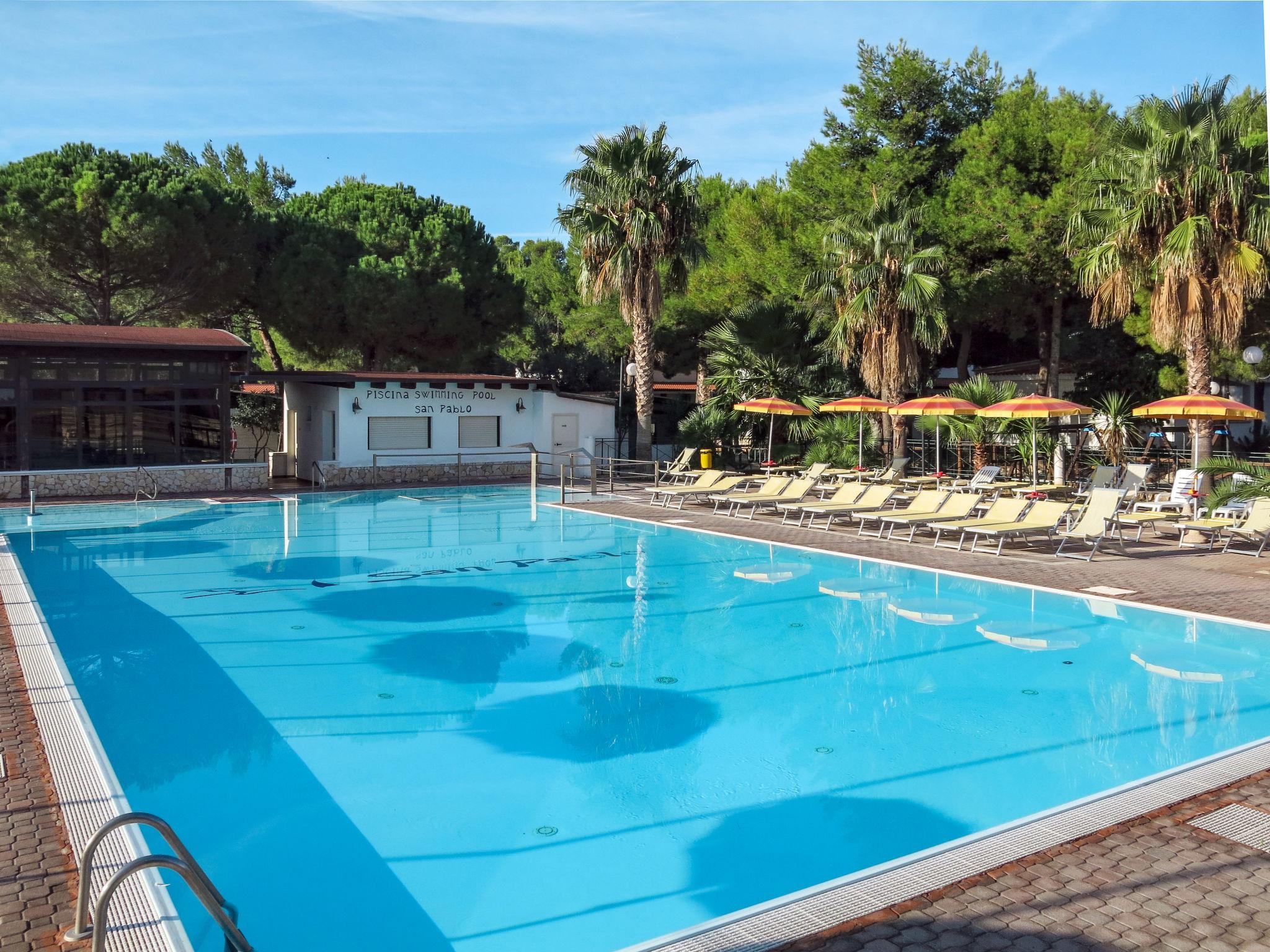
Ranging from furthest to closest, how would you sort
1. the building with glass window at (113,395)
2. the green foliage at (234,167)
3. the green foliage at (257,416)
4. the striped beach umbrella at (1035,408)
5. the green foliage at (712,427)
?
the green foliage at (234,167) < the green foliage at (257,416) < the green foliage at (712,427) < the building with glass window at (113,395) < the striped beach umbrella at (1035,408)

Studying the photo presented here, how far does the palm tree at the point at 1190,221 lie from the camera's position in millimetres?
17797

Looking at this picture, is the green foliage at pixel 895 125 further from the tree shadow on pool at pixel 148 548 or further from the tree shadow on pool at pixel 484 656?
the tree shadow on pool at pixel 484 656

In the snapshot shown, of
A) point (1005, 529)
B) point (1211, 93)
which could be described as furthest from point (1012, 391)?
point (1005, 529)

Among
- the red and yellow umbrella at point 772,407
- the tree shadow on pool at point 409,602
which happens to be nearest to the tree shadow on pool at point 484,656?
the tree shadow on pool at point 409,602

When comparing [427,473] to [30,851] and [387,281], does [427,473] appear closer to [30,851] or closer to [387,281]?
[387,281]

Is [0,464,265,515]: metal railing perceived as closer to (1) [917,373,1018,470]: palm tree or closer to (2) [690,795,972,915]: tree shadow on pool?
(1) [917,373,1018,470]: palm tree

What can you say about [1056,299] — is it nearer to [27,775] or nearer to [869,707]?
[869,707]

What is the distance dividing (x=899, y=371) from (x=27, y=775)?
70.1 ft

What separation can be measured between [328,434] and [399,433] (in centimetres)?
184

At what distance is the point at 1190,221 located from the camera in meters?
17.7

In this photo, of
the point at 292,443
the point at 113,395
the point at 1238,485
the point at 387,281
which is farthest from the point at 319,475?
the point at 1238,485

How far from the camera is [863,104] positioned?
99.4 feet

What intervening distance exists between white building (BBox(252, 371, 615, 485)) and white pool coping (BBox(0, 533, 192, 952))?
16.5 m

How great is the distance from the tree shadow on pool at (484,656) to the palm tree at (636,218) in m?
17.0
